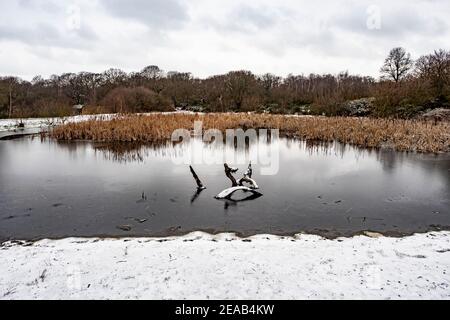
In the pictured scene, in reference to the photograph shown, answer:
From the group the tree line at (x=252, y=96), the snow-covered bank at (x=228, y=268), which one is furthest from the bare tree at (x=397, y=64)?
the snow-covered bank at (x=228, y=268)

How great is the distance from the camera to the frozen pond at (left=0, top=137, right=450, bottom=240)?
5414 millimetres

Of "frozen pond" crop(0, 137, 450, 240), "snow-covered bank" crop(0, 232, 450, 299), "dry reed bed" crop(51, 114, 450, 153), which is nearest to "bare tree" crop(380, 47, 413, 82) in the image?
"dry reed bed" crop(51, 114, 450, 153)

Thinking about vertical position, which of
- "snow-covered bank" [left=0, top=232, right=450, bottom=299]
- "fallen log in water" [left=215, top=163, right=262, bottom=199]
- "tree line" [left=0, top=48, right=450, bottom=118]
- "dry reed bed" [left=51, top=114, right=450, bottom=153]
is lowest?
"snow-covered bank" [left=0, top=232, right=450, bottom=299]

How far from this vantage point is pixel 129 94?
94.5 ft

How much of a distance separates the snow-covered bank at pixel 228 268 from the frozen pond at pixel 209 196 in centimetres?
67

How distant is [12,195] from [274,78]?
5015 centimetres

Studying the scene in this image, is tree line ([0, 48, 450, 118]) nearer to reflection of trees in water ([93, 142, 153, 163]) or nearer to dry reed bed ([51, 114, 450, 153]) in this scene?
dry reed bed ([51, 114, 450, 153])

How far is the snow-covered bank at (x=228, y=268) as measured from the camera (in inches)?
130

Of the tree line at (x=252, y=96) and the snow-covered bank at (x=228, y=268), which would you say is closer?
the snow-covered bank at (x=228, y=268)

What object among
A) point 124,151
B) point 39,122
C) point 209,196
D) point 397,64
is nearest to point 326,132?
point 124,151

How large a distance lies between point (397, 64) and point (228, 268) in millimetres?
38464

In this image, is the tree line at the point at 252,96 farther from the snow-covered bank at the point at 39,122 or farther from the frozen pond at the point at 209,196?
the frozen pond at the point at 209,196

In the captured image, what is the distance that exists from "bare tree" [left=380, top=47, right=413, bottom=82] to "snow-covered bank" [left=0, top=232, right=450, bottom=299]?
3577cm

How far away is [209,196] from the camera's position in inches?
276
